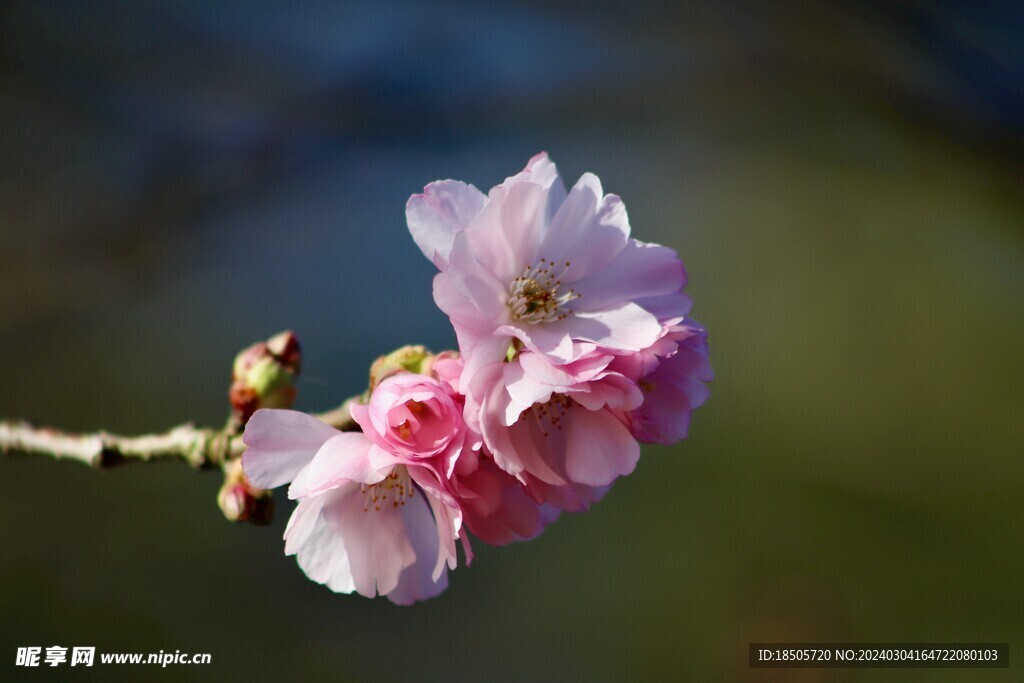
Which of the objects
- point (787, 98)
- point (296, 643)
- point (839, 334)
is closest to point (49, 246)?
point (296, 643)

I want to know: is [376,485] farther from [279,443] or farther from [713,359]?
[713,359]

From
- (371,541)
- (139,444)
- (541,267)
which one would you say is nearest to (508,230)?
(541,267)

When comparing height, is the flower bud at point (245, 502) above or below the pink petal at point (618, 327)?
below

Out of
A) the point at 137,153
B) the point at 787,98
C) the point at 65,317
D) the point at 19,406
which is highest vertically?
the point at 787,98

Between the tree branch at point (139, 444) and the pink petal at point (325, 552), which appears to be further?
the tree branch at point (139, 444)

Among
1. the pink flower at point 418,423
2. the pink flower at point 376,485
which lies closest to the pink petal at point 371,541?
the pink flower at point 376,485

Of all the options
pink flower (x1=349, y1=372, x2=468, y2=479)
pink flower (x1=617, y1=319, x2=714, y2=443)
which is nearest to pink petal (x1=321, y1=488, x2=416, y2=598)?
pink flower (x1=349, y1=372, x2=468, y2=479)

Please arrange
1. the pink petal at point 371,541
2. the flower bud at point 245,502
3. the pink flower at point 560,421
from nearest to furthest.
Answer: the pink flower at point 560,421 < the pink petal at point 371,541 < the flower bud at point 245,502

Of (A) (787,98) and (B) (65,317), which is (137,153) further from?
(A) (787,98)

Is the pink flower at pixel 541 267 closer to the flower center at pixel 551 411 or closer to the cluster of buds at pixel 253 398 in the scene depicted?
the flower center at pixel 551 411
